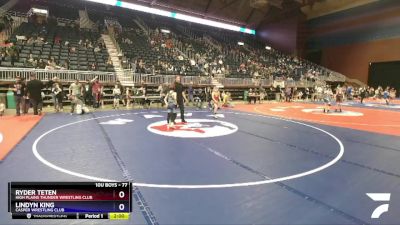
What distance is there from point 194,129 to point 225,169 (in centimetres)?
451

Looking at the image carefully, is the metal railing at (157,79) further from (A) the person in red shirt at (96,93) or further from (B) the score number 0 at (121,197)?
(B) the score number 0 at (121,197)

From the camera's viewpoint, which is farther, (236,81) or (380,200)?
(236,81)

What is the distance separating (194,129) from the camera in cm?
1020

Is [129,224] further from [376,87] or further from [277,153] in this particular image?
[376,87]

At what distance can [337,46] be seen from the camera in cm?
3716

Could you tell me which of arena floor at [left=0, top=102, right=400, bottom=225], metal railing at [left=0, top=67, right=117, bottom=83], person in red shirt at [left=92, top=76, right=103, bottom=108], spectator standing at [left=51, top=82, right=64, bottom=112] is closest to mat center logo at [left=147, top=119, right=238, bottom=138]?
arena floor at [left=0, top=102, right=400, bottom=225]

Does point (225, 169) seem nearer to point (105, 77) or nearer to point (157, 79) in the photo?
point (105, 77)

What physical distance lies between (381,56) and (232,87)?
18677 millimetres

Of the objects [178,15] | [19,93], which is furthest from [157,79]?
[178,15]

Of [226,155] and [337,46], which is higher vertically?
[337,46]

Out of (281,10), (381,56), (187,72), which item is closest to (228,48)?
(281,10)
